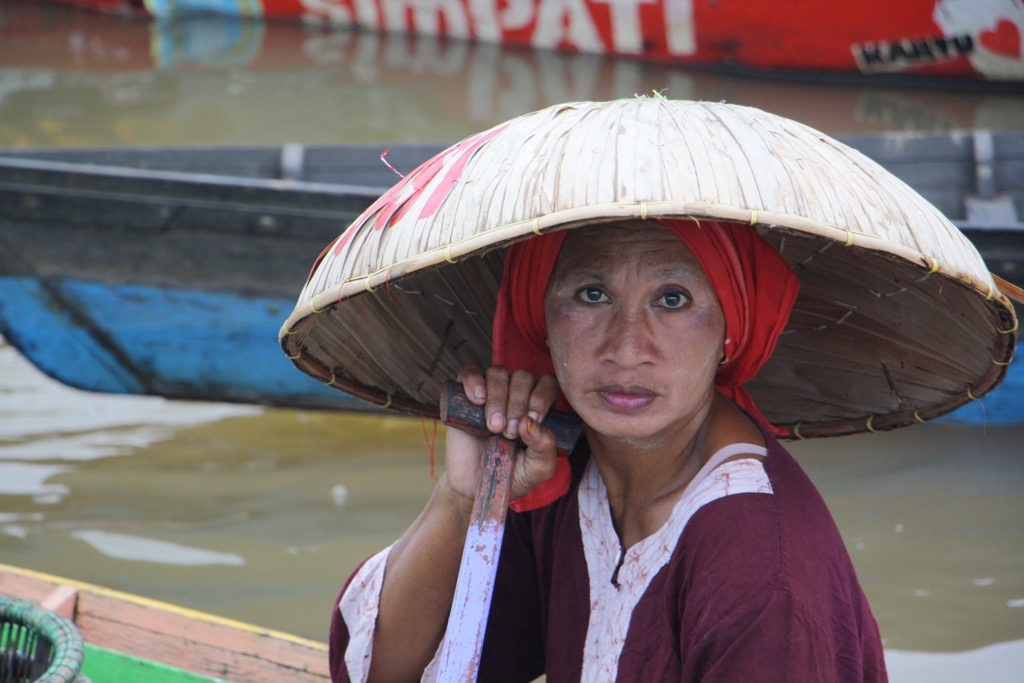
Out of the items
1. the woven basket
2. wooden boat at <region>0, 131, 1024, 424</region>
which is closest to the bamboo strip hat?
the woven basket

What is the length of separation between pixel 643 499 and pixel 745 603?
1.00 feet

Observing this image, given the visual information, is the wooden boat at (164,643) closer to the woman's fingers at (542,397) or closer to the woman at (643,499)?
the woman at (643,499)

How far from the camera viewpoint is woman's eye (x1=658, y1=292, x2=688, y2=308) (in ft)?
4.18

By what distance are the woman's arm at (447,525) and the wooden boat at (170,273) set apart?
2.12 metres

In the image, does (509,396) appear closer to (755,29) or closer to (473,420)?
(473,420)

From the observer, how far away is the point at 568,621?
1.38 metres

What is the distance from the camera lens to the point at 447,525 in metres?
1.39

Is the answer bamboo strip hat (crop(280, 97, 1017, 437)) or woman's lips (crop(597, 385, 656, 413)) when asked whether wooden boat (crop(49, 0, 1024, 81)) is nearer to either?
bamboo strip hat (crop(280, 97, 1017, 437))

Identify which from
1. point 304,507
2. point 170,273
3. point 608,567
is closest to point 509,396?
point 608,567

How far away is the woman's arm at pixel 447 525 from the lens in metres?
1.34

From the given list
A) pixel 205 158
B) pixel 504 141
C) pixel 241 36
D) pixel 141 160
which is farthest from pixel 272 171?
pixel 241 36

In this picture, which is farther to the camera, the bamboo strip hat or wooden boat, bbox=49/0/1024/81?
wooden boat, bbox=49/0/1024/81

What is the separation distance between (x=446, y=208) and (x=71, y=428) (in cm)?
317

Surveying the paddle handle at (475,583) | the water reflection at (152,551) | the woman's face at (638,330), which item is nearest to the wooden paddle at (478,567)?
the paddle handle at (475,583)
